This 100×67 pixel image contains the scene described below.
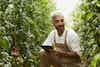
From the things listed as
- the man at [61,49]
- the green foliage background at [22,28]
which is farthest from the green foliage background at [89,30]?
the green foliage background at [22,28]

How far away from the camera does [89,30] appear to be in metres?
3.23

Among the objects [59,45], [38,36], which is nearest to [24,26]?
[38,36]

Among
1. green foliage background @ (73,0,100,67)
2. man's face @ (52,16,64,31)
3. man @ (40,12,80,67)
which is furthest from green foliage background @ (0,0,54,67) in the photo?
man's face @ (52,16,64,31)

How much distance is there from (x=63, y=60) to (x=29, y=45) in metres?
→ 3.12

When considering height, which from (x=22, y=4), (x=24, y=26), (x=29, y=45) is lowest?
(x=29, y=45)

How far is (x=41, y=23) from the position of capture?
7.39m

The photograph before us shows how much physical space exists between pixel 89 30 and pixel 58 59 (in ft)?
1.31

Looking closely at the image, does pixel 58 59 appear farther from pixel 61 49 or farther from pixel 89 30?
pixel 89 30

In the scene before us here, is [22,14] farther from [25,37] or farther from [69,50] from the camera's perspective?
[69,50]

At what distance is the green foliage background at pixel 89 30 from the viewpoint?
123 centimetres

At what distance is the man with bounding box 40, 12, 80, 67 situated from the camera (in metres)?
3.14

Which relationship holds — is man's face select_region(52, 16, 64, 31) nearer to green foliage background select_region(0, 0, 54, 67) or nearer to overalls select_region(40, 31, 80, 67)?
overalls select_region(40, 31, 80, 67)

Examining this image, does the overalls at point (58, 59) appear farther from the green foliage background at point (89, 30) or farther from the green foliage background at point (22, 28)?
the green foliage background at point (22, 28)

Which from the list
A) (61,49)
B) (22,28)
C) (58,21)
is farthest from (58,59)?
(22,28)
